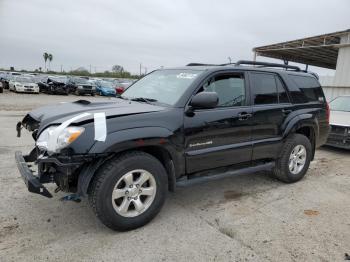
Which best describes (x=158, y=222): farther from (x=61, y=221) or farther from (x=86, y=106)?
(x=86, y=106)

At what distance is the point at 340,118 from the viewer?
25.5 ft

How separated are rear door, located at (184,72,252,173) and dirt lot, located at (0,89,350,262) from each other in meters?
0.60

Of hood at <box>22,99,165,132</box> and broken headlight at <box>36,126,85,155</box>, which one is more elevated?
hood at <box>22,99,165,132</box>

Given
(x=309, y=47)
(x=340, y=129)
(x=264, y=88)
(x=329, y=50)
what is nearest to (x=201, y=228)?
(x=264, y=88)

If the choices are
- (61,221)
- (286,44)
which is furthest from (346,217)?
(286,44)

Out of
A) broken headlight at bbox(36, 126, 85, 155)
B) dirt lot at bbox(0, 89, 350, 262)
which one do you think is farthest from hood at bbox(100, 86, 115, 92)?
broken headlight at bbox(36, 126, 85, 155)

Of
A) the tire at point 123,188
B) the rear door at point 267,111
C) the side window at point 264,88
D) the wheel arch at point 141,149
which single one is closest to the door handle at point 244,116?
the rear door at point 267,111

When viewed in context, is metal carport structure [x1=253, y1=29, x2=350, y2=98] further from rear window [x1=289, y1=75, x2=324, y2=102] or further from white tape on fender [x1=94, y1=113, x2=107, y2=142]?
white tape on fender [x1=94, y1=113, x2=107, y2=142]

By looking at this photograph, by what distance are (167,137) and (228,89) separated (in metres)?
1.26

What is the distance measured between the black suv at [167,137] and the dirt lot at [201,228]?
1.06 ft

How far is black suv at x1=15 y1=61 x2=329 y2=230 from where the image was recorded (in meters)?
2.99

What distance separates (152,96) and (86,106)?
2.78 feet

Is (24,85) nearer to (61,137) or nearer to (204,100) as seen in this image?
(61,137)

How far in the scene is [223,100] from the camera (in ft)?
13.1
